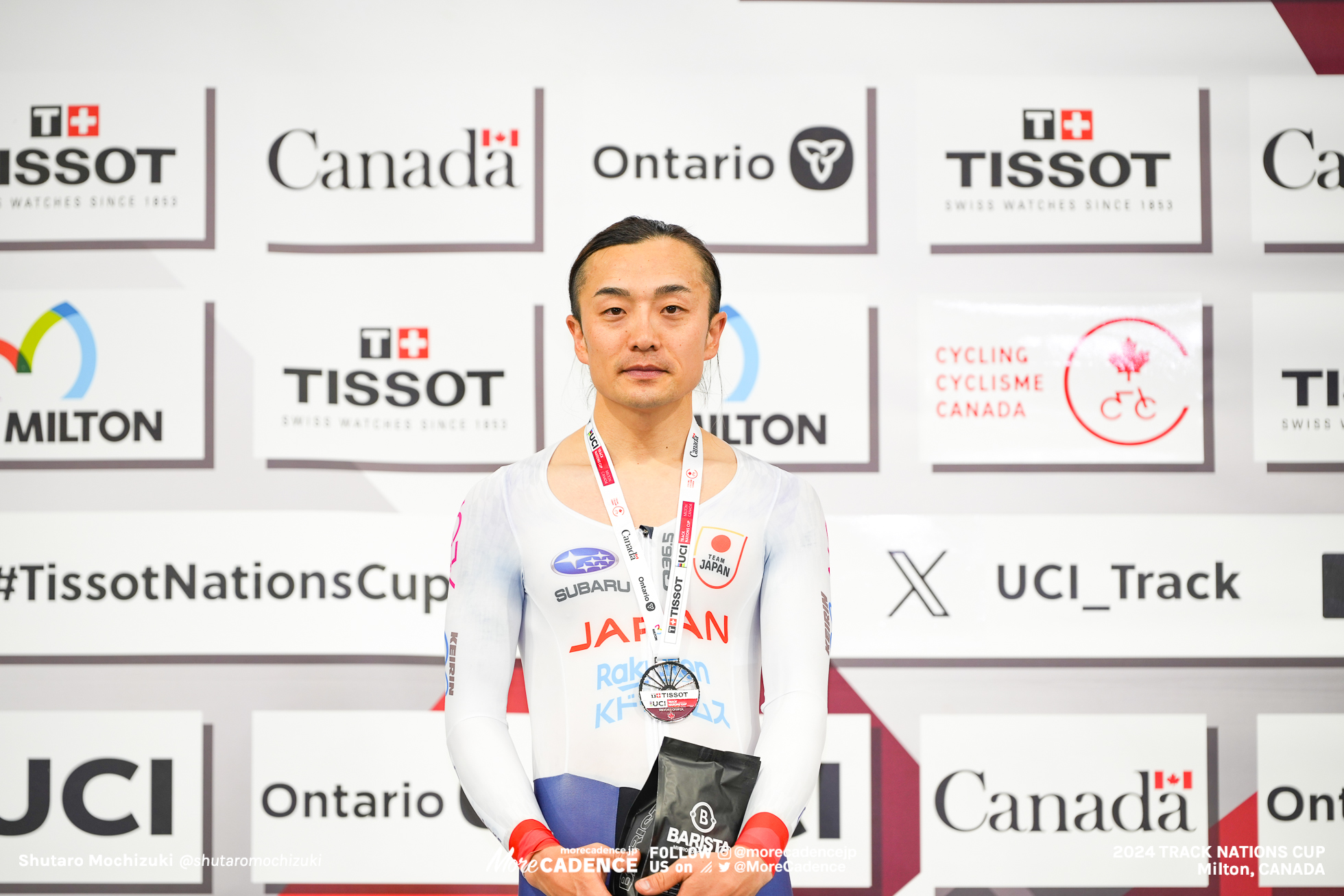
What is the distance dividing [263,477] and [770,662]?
181 centimetres

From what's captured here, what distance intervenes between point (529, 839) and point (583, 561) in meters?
0.47

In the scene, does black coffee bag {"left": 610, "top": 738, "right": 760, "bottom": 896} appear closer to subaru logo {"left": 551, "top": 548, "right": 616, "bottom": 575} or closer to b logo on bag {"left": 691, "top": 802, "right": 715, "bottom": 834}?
b logo on bag {"left": 691, "top": 802, "right": 715, "bottom": 834}

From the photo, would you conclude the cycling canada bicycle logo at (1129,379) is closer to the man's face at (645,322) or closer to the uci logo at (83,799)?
the man's face at (645,322)

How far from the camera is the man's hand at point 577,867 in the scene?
1.51 meters

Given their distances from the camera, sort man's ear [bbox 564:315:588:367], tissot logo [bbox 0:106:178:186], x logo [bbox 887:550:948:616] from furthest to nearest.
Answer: tissot logo [bbox 0:106:178:186] → x logo [bbox 887:550:948:616] → man's ear [bbox 564:315:588:367]

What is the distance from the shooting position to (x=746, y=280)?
9.25ft

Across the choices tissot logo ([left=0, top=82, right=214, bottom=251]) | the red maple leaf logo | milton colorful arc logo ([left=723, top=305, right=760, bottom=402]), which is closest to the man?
milton colorful arc logo ([left=723, top=305, right=760, bottom=402])

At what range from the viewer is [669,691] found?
1.65 metres

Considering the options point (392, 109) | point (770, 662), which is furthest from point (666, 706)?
point (392, 109)

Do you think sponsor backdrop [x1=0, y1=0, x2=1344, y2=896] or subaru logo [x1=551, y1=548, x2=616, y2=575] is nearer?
subaru logo [x1=551, y1=548, x2=616, y2=575]

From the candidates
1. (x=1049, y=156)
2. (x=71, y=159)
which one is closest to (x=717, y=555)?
(x=1049, y=156)

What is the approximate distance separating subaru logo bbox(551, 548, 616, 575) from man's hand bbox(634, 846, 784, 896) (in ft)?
1.65

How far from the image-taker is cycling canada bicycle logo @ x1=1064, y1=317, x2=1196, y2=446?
9.25ft

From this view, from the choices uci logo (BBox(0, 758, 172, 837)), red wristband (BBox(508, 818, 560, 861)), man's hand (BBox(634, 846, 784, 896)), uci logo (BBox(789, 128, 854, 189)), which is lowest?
uci logo (BBox(0, 758, 172, 837))
